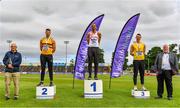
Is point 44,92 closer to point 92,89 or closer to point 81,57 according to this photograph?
point 92,89

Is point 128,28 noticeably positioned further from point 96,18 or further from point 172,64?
point 172,64

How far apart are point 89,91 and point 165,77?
122 inches

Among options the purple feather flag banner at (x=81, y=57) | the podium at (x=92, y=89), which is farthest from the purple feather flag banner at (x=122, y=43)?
the podium at (x=92, y=89)

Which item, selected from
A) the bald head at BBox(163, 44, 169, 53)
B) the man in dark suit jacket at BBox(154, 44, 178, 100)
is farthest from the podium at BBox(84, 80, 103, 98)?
the bald head at BBox(163, 44, 169, 53)

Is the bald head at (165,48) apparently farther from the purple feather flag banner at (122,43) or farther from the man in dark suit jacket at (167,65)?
the purple feather flag banner at (122,43)

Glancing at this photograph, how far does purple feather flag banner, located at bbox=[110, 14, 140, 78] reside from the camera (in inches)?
685

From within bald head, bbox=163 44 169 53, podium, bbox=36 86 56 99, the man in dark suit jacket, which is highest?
bald head, bbox=163 44 169 53

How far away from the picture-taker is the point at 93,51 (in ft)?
45.8

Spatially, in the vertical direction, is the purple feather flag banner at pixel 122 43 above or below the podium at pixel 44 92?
above

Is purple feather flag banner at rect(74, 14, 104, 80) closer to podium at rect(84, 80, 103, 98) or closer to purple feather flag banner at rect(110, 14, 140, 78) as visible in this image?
purple feather flag banner at rect(110, 14, 140, 78)

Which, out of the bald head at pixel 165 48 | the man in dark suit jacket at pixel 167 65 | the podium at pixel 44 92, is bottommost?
the podium at pixel 44 92

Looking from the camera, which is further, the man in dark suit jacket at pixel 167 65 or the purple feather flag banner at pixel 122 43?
the purple feather flag banner at pixel 122 43

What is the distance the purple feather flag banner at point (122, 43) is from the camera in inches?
685

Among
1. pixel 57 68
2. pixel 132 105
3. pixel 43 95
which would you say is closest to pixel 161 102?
pixel 132 105
